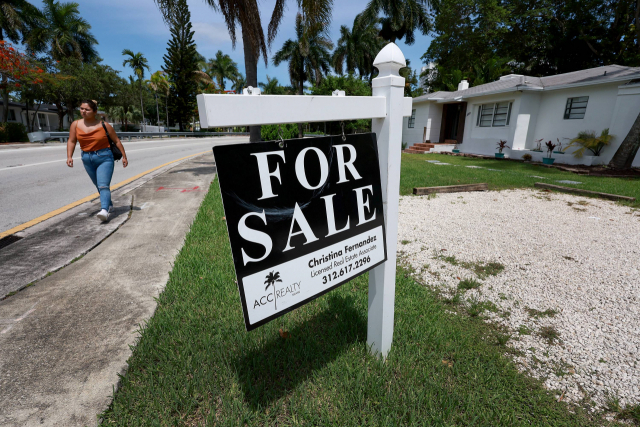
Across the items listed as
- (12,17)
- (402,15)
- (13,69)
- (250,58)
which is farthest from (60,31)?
(250,58)

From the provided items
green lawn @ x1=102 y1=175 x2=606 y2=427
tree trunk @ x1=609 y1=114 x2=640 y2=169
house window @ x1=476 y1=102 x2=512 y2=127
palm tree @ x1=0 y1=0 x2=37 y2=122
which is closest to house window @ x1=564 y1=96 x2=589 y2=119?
house window @ x1=476 y1=102 x2=512 y2=127

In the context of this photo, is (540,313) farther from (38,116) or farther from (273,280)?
(38,116)

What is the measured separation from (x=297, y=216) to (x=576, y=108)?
18.3m

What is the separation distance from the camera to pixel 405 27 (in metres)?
32.0

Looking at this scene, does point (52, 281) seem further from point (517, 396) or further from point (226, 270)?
point (517, 396)

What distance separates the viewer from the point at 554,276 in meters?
3.42

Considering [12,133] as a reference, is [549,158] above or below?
below

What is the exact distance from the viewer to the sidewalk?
174 cm

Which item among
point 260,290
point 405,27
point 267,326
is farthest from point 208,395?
point 405,27

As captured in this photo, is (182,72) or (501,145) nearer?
(501,145)

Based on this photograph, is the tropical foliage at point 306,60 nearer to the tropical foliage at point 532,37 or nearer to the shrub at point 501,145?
the tropical foliage at point 532,37

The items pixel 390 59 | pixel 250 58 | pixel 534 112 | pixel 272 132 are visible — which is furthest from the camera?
pixel 272 132

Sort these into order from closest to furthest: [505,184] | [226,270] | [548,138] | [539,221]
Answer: [226,270], [539,221], [505,184], [548,138]

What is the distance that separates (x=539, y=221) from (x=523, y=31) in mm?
29537
